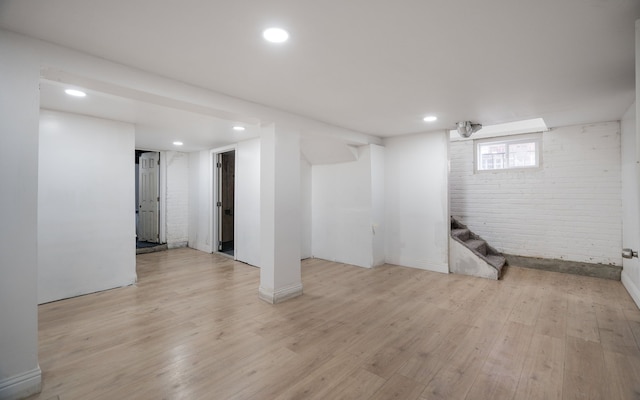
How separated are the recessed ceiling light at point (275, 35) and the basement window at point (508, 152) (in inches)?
188

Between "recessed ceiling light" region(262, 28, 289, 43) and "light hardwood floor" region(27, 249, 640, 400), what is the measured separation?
90.9 inches

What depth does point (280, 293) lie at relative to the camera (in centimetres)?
351

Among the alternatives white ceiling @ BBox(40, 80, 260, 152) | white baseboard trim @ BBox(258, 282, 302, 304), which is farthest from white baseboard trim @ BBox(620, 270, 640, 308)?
white ceiling @ BBox(40, 80, 260, 152)

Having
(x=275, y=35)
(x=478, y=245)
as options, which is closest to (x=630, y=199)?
(x=478, y=245)

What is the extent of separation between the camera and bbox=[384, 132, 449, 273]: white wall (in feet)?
15.7

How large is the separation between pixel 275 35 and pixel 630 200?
467 cm

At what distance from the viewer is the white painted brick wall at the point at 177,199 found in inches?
267

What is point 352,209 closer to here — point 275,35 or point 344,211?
point 344,211

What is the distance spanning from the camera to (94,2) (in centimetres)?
157

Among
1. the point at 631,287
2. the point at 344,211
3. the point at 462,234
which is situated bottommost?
the point at 631,287

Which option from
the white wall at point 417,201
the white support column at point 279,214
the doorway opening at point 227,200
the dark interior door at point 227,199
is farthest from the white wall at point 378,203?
the dark interior door at point 227,199

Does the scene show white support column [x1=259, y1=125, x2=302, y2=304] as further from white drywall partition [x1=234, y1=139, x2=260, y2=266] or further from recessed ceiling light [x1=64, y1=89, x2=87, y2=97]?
recessed ceiling light [x1=64, y1=89, x2=87, y2=97]

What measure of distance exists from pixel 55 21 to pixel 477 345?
377cm

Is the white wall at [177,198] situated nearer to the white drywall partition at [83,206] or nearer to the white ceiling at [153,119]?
the white ceiling at [153,119]
